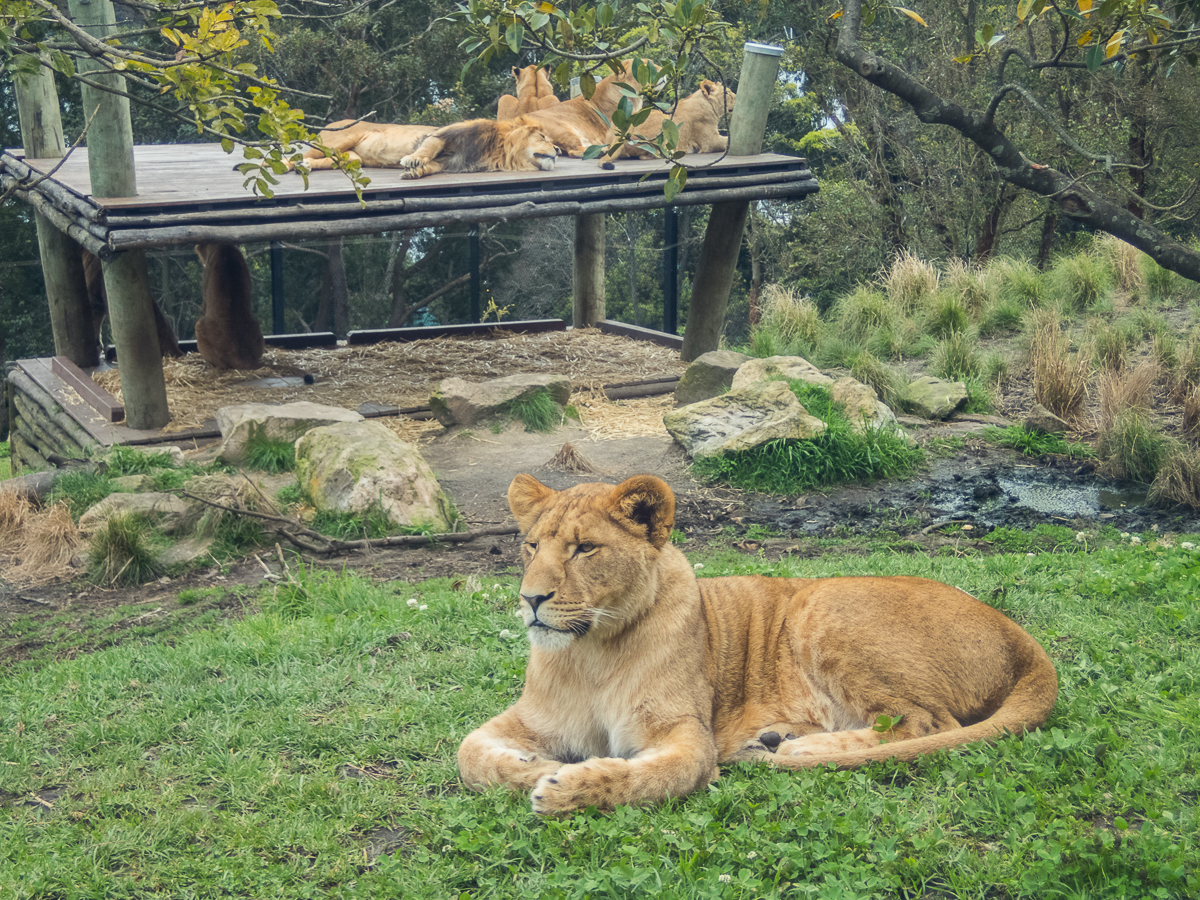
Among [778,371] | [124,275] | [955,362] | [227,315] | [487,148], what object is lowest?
[955,362]

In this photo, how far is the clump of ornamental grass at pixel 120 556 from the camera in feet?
22.4

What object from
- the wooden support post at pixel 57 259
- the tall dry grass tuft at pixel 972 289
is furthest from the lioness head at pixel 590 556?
the tall dry grass tuft at pixel 972 289

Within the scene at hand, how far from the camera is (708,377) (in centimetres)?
1129

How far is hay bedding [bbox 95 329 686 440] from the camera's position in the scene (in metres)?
10.8

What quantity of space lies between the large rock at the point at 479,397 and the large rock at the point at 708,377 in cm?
157

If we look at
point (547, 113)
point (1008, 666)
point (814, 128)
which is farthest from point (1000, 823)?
point (814, 128)

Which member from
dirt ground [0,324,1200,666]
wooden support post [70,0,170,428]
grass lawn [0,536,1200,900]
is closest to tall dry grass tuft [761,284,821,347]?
dirt ground [0,324,1200,666]

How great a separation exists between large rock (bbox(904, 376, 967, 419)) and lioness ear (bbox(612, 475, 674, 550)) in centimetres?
809

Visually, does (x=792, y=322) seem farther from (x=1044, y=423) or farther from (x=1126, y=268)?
(x=1126, y=268)

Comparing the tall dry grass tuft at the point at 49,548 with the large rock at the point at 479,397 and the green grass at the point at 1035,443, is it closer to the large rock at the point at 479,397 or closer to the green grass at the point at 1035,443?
the large rock at the point at 479,397

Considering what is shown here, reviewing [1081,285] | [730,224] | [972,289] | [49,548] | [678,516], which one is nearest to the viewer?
[49,548]

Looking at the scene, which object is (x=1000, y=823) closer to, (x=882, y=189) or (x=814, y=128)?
(x=882, y=189)

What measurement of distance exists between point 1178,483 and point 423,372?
26.6 ft

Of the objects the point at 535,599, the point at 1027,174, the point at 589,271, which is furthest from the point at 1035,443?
the point at 589,271
